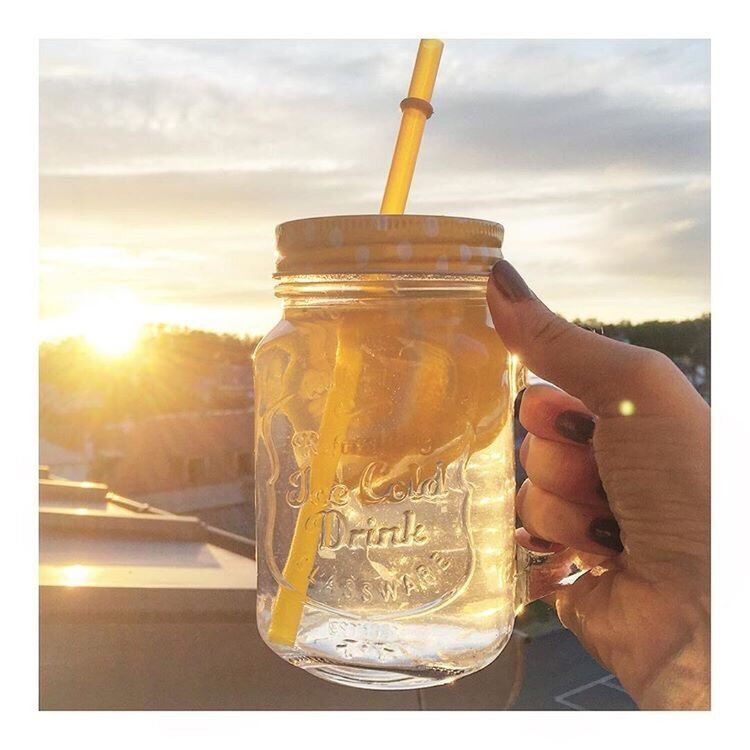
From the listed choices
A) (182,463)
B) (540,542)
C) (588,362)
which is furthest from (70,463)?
(588,362)

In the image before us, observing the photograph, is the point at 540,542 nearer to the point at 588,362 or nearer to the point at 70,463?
the point at 588,362

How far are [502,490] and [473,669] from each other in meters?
0.11

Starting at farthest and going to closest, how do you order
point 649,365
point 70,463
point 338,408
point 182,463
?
1. point 182,463
2. point 70,463
3. point 649,365
4. point 338,408

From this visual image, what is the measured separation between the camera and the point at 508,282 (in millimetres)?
488

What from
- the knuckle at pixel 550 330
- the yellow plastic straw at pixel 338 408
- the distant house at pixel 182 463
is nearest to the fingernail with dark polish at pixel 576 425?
the knuckle at pixel 550 330

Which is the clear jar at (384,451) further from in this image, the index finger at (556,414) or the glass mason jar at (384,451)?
the index finger at (556,414)

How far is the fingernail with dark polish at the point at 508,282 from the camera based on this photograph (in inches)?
19.0

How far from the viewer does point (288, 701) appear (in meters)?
0.85

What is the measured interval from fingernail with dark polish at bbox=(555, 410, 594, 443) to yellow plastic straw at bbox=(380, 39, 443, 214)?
0.76ft

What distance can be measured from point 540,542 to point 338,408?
0.29m

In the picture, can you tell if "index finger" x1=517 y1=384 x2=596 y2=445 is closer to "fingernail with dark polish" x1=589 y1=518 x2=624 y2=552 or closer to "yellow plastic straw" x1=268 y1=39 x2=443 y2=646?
"fingernail with dark polish" x1=589 y1=518 x2=624 y2=552

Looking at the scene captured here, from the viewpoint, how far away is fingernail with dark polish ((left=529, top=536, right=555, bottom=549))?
67 cm

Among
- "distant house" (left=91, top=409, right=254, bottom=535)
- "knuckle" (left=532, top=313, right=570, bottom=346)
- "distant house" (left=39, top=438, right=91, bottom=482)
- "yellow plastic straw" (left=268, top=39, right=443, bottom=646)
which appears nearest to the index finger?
"knuckle" (left=532, top=313, right=570, bottom=346)
